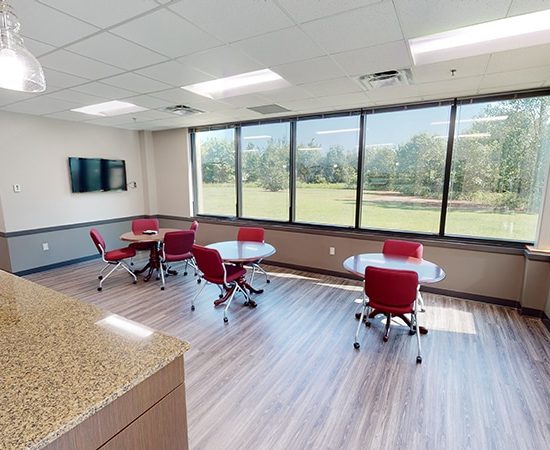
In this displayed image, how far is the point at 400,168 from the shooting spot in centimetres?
441

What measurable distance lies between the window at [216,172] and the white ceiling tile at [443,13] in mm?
4149

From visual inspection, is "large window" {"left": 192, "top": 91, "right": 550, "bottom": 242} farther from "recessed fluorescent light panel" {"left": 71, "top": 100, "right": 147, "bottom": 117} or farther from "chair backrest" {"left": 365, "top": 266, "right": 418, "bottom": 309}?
"chair backrest" {"left": 365, "top": 266, "right": 418, "bottom": 309}

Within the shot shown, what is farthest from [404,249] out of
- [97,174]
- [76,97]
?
[97,174]

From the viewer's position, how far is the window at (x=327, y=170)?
188 inches

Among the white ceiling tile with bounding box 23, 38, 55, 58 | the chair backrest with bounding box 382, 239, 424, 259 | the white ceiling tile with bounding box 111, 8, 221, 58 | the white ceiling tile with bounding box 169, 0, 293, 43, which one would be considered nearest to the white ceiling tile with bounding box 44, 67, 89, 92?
the white ceiling tile with bounding box 23, 38, 55, 58

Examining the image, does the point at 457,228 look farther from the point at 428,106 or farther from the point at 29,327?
the point at 29,327

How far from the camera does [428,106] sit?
409 cm

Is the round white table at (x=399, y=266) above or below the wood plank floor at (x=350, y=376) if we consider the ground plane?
above

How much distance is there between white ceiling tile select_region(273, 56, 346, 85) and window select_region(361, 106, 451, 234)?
175 centimetres

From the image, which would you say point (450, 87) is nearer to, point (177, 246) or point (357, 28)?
point (357, 28)

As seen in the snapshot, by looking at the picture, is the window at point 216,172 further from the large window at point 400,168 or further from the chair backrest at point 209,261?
the chair backrest at point 209,261

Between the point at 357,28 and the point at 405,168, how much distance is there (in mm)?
2708

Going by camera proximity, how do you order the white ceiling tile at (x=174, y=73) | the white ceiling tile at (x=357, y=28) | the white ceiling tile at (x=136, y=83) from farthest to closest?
the white ceiling tile at (x=136, y=83), the white ceiling tile at (x=174, y=73), the white ceiling tile at (x=357, y=28)

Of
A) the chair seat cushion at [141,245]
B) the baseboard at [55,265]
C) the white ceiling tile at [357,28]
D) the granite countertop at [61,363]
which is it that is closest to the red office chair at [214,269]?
the chair seat cushion at [141,245]
